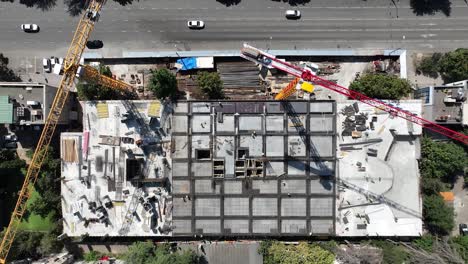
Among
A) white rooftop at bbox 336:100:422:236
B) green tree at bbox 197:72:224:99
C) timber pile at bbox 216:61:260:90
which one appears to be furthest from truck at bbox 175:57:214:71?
white rooftop at bbox 336:100:422:236

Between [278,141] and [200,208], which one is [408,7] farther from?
[200,208]

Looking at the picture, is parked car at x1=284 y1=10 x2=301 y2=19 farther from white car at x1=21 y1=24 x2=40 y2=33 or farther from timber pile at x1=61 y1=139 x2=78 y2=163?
white car at x1=21 y1=24 x2=40 y2=33

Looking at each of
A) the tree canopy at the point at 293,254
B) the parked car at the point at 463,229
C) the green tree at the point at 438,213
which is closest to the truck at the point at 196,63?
the tree canopy at the point at 293,254

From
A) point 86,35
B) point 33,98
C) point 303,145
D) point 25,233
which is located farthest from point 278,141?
point 25,233

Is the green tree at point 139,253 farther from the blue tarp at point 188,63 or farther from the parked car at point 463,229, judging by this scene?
the parked car at point 463,229

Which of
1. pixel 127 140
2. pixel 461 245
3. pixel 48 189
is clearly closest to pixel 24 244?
pixel 48 189

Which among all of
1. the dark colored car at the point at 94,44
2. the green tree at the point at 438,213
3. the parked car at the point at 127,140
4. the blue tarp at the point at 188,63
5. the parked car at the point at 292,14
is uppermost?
the parked car at the point at 292,14
